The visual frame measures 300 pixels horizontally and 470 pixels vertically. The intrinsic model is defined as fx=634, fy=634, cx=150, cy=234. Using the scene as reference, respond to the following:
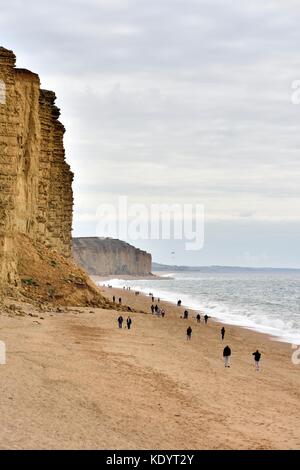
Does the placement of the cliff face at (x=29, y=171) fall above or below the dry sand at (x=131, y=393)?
above

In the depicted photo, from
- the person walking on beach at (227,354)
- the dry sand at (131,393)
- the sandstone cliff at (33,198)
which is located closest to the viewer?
the dry sand at (131,393)

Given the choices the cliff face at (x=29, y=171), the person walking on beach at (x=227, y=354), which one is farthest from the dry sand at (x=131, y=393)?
the cliff face at (x=29, y=171)

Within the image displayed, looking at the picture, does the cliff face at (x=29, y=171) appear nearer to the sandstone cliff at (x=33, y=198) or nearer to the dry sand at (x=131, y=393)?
the sandstone cliff at (x=33, y=198)

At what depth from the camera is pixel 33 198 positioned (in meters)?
49.9

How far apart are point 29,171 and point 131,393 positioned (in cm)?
3407

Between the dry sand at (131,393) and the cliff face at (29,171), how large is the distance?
6.48 metres

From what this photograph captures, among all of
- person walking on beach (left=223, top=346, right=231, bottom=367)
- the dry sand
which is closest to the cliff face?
the dry sand

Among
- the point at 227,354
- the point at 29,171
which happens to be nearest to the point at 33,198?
the point at 29,171

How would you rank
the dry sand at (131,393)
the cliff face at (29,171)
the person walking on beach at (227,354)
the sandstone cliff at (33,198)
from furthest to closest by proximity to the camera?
the sandstone cliff at (33,198) → the cliff face at (29,171) → the person walking on beach at (227,354) → the dry sand at (131,393)

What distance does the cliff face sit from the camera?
35219 millimetres

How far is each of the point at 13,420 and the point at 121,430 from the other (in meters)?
2.40

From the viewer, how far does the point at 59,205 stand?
2457 inches

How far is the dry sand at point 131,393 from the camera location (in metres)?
13.8
